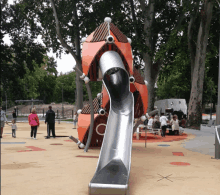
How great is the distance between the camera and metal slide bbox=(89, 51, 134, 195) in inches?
227

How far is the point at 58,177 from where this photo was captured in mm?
7281

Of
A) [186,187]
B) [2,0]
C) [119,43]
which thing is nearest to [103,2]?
[119,43]

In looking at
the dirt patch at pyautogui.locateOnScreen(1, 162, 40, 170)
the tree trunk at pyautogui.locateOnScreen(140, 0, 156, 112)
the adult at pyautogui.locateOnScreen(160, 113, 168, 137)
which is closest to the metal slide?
the dirt patch at pyautogui.locateOnScreen(1, 162, 40, 170)

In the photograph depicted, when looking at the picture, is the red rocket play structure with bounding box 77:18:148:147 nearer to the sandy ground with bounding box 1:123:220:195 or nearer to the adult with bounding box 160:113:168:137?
the sandy ground with bounding box 1:123:220:195

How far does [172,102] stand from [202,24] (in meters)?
15.3

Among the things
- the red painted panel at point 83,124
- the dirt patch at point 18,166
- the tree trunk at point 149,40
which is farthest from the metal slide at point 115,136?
the tree trunk at point 149,40

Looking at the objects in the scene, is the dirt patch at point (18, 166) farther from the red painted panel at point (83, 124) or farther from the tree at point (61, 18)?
the tree at point (61, 18)

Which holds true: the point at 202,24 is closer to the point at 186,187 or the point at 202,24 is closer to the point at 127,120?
the point at 127,120

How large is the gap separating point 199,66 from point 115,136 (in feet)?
60.6

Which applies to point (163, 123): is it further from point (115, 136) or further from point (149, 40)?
point (115, 136)

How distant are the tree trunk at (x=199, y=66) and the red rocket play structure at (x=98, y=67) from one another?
13350 mm

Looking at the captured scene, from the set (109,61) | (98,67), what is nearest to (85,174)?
(109,61)

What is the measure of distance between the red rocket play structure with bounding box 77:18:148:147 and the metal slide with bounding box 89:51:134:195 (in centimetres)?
48

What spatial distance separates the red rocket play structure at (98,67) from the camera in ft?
34.7
